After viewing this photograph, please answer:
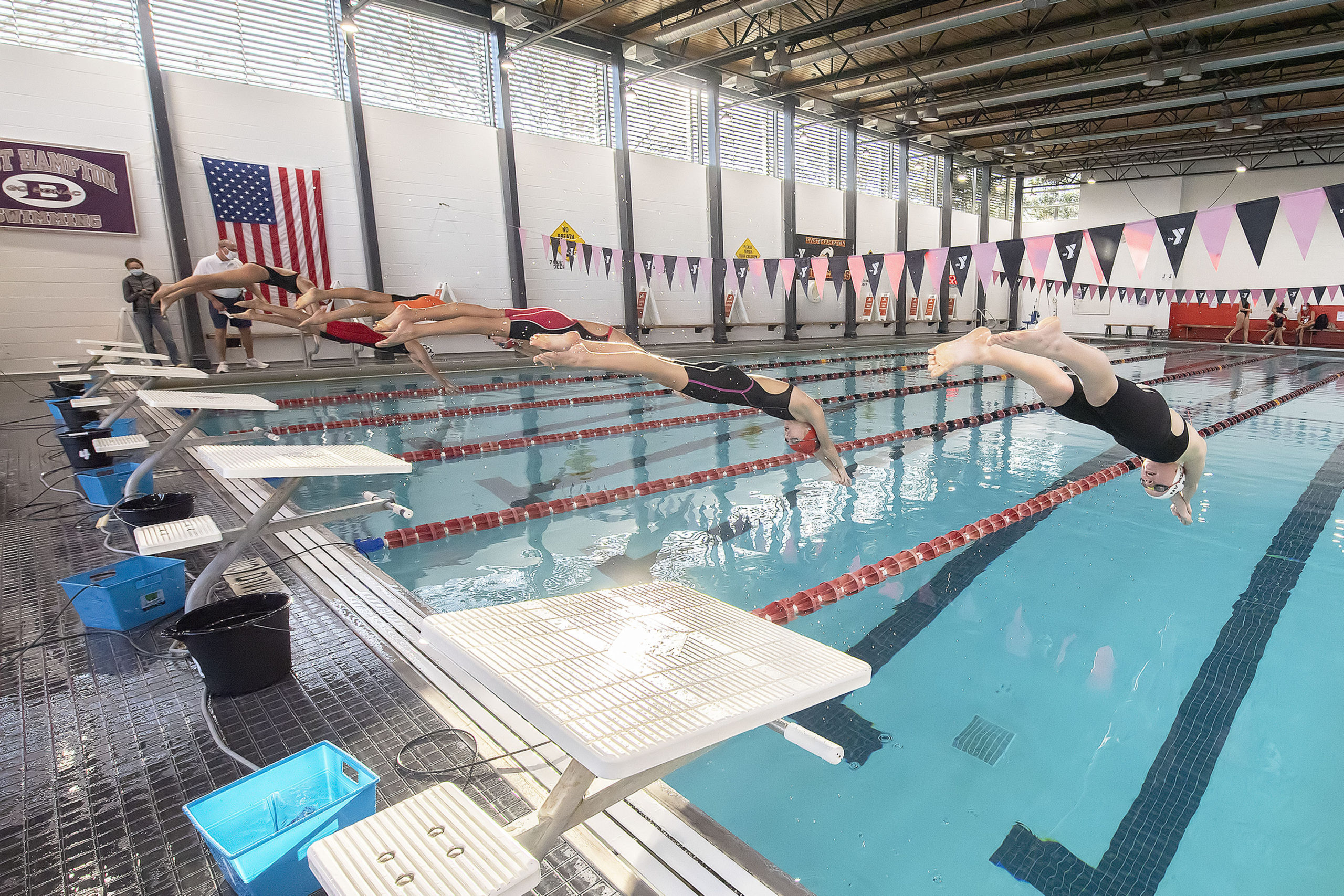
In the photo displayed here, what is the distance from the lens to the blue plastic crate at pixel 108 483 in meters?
3.47

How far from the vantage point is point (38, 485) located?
382 centimetres

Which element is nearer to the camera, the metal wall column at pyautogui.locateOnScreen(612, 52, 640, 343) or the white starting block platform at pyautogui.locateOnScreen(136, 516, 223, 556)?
the white starting block platform at pyautogui.locateOnScreen(136, 516, 223, 556)

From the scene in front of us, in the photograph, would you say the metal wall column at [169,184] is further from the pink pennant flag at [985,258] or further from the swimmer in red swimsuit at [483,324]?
the pink pennant flag at [985,258]

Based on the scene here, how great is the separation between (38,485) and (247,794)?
12.2 feet

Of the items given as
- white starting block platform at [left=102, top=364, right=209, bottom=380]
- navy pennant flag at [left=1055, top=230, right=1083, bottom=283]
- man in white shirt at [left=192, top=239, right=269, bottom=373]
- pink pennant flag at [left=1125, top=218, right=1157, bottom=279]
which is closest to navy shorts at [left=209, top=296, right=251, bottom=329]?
man in white shirt at [left=192, top=239, right=269, bottom=373]

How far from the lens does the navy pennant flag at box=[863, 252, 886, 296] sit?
8.27 meters

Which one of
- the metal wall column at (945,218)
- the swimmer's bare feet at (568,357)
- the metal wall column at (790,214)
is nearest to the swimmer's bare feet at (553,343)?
the swimmer's bare feet at (568,357)

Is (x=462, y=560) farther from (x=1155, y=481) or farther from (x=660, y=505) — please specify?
(x=1155, y=481)

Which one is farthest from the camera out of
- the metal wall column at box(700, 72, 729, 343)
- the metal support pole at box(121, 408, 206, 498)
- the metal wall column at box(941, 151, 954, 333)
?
the metal wall column at box(941, 151, 954, 333)

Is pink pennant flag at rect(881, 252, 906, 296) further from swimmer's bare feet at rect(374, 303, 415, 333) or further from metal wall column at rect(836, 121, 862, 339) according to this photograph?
metal wall column at rect(836, 121, 862, 339)

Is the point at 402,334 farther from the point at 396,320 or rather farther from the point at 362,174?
the point at 362,174

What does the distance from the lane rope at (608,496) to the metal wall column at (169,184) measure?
7.47m

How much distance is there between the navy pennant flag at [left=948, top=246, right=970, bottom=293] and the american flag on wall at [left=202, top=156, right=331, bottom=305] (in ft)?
29.2

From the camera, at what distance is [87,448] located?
3686 mm
